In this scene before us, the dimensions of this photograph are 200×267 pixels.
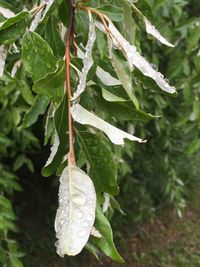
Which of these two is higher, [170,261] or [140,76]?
[140,76]

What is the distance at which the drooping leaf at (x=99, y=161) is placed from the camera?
0.63 metres

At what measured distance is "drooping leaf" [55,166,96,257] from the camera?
55cm

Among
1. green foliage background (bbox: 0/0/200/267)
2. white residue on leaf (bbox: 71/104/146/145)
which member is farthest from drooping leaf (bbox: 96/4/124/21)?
white residue on leaf (bbox: 71/104/146/145)

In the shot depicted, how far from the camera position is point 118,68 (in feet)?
2.19

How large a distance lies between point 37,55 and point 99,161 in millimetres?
159

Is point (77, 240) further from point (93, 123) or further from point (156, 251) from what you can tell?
point (156, 251)

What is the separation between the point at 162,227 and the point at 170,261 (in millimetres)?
467

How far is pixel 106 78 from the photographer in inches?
29.8

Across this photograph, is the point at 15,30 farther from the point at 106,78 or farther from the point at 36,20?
the point at 106,78

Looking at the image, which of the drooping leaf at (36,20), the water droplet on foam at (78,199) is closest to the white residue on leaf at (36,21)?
the drooping leaf at (36,20)

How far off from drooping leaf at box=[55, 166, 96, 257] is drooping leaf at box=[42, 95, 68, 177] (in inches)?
2.3

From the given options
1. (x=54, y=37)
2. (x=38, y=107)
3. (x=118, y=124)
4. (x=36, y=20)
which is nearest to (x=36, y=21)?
(x=36, y=20)

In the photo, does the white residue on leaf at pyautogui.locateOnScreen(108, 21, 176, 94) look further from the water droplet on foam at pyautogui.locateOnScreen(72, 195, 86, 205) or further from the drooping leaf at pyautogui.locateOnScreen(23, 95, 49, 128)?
the drooping leaf at pyautogui.locateOnScreen(23, 95, 49, 128)

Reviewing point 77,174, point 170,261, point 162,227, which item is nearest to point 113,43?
point 77,174
